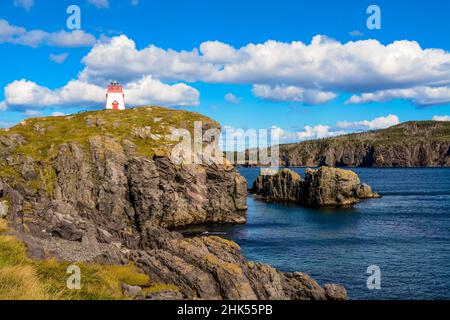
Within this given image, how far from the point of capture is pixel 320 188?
131 metres

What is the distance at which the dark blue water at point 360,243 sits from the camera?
52.7 metres

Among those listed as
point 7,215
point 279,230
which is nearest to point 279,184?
point 279,230

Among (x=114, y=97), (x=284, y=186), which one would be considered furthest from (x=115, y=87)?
(x=284, y=186)

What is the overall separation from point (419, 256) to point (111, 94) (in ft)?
305

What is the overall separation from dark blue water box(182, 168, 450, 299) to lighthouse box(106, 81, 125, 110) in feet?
162

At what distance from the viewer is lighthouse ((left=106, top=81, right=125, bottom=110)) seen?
124 m

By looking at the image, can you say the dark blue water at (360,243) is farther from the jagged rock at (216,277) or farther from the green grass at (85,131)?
the green grass at (85,131)

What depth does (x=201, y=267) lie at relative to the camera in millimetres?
34188

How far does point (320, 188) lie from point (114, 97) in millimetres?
67981

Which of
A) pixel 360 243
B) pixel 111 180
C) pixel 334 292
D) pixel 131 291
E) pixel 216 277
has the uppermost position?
pixel 111 180

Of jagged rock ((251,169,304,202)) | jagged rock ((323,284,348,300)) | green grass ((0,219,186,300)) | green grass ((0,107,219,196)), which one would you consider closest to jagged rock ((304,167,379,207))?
jagged rock ((251,169,304,202))

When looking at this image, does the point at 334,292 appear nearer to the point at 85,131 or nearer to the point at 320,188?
the point at 85,131

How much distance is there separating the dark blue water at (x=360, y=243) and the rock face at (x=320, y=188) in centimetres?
712

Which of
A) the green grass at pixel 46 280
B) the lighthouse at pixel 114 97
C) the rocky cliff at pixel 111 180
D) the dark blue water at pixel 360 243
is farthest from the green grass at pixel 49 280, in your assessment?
the lighthouse at pixel 114 97
